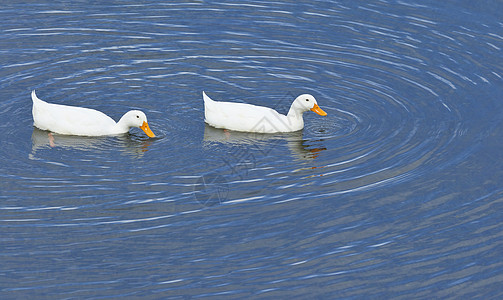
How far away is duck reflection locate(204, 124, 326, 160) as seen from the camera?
19.1 m

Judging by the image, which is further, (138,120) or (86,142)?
(138,120)

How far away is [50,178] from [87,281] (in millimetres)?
3566

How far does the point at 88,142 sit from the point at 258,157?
335cm

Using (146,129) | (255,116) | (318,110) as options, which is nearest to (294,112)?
(318,110)

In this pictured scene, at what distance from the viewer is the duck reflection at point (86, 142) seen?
19016 mm

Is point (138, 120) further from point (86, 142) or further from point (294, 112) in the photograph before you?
point (294, 112)

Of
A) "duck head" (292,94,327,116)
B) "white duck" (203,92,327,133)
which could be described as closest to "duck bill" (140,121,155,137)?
"white duck" (203,92,327,133)

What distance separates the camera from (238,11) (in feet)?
82.1

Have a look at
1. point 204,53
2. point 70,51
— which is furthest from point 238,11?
point 70,51

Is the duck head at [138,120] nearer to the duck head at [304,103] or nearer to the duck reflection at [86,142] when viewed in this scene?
the duck reflection at [86,142]

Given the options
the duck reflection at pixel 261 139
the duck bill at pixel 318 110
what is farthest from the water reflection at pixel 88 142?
the duck bill at pixel 318 110

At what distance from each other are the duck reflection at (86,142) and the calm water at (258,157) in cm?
7

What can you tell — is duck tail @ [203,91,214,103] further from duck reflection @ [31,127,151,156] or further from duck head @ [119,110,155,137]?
duck reflection @ [31,127,151,156]

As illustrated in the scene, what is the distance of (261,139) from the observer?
771 inches
